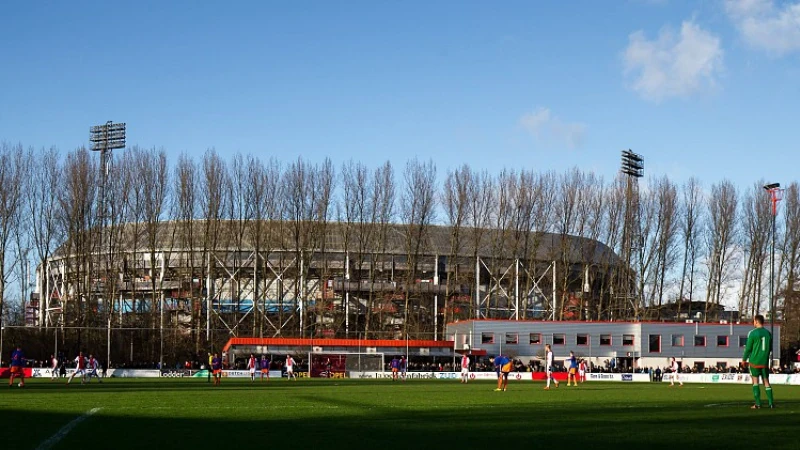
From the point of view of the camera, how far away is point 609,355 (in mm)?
91750

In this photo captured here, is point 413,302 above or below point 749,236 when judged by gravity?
below

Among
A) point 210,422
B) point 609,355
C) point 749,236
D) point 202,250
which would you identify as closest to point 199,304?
point 202,250

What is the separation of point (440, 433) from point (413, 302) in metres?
87.7

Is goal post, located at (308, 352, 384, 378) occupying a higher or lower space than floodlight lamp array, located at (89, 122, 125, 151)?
lower

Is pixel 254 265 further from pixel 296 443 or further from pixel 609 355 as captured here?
pixel 296 443

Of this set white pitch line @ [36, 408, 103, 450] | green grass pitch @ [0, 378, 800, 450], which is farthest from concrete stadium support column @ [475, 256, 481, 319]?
white pitch line @ [36, 408, 103, 450]

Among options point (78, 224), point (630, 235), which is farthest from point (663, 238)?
point (78, 224)

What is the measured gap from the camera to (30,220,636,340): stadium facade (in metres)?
96.5

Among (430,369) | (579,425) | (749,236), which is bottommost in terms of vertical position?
(430,369)

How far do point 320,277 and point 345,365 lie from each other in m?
27.5

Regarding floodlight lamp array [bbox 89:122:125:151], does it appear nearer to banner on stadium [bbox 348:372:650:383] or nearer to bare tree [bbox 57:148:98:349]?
bare tree [bbox 57:148:98:349]

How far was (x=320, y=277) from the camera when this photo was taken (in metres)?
107

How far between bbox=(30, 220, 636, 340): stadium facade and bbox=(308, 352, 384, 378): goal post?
41.1 feet

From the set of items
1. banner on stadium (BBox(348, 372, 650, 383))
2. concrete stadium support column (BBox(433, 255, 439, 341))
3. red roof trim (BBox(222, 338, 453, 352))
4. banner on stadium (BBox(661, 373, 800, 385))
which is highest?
concrete stadium support column (BBox(433, 255, 439, 341))
